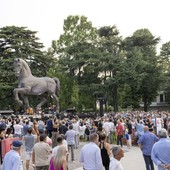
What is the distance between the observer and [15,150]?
7.86 m

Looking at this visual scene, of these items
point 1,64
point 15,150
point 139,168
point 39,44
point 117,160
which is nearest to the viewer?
point 117,160

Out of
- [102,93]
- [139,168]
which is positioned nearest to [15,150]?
[139,168]

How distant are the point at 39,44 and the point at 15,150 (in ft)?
Answer: 151

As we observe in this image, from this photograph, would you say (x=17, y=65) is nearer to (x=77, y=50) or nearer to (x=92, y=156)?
(x=92, y=156)

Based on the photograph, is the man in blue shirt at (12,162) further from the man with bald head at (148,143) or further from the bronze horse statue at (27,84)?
the bronze horse statue at (27,84)

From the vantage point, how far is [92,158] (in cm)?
848

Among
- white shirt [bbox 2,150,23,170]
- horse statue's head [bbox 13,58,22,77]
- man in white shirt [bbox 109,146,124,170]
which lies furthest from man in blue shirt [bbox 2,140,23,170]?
horse statue's head [bbox 13,58,22,77]

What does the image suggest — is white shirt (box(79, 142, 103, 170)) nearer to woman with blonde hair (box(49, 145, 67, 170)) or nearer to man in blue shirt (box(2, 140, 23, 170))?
woman with blonde hair (box(49, 145, 67, 170))

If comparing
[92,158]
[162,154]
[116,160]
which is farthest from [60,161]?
[162,154]

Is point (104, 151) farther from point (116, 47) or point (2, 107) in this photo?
point (116, 47)

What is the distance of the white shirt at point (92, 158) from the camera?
27.7 feet

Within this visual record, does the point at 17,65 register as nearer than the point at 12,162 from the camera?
No

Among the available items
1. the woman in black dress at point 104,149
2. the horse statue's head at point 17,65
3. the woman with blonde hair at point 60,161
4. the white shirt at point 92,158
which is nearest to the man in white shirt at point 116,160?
the woman with blonde hair at point 60,161

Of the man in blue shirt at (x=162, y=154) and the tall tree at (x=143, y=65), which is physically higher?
the tall tree at (x=143, y=65)
